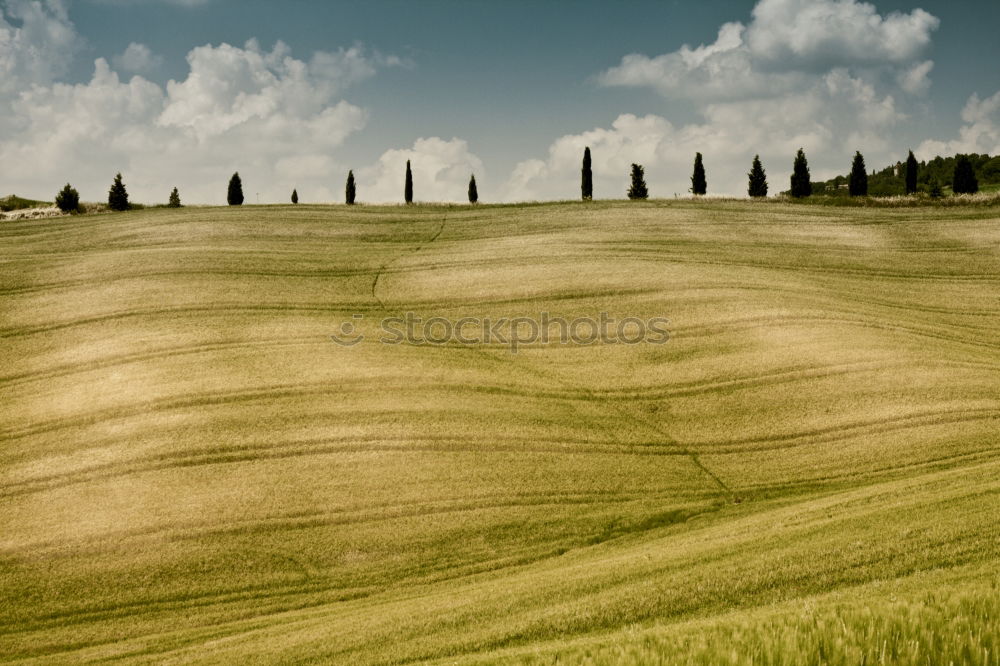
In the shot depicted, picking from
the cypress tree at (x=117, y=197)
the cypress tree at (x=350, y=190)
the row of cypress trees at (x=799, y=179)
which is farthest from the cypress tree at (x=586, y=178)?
the cypress tree at (x=117, y=197)

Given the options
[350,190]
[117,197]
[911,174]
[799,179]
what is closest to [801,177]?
[799,179]

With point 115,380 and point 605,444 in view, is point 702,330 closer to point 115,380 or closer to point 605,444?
point 605,444

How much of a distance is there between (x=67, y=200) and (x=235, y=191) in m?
18.4

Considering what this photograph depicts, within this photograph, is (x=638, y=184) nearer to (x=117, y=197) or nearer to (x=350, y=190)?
(x=350, y=190)

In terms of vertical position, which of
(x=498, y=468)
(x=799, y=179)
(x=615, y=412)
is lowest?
(x=498, y=468)

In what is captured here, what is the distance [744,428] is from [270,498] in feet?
55.4

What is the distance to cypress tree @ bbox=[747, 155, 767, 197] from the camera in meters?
82.9

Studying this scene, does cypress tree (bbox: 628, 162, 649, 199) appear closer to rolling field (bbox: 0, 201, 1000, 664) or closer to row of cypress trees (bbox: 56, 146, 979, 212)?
row of cypress trees (bbox: 56, 146, 979, 212)

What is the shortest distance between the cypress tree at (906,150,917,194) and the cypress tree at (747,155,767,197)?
15816mm

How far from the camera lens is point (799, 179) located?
256 ft

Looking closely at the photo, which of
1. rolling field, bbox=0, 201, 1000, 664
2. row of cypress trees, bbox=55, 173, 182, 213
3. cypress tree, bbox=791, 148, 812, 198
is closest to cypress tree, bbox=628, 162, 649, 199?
cypress tree, bbox=791, 148, 812, 198

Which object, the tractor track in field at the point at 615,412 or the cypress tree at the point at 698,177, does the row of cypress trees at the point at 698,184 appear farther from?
the tractor track in field at the point at 615,412

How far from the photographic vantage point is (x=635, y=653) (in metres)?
4.45

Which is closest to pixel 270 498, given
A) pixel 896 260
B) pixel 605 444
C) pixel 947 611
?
pixel 605 444
